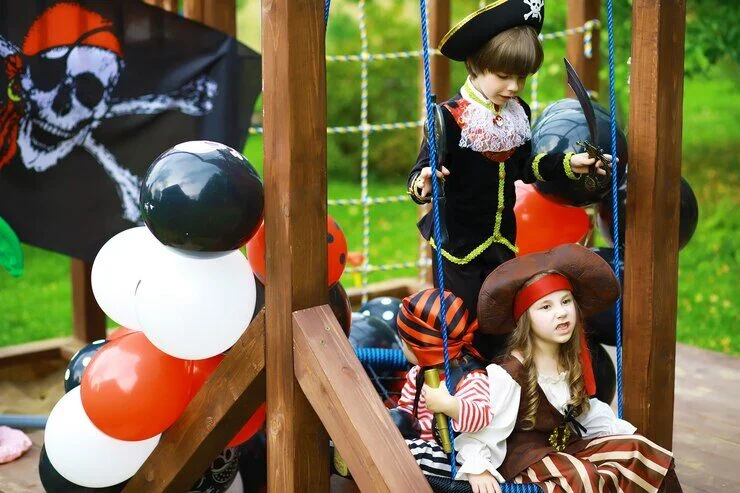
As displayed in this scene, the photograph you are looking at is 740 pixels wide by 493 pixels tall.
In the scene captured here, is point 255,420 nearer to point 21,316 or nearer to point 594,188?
point 594,188

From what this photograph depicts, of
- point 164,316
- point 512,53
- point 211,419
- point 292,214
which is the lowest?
point 211,419

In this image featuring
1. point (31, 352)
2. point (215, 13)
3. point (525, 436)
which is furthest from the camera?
point (31, 352)

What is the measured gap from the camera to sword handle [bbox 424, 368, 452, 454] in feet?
7.54

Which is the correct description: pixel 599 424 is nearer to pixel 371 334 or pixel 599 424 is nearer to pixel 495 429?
pixel 495 429

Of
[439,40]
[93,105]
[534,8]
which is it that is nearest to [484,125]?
[534,8]

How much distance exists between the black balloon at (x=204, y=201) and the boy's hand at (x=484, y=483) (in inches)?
29.9

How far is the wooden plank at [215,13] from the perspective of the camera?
427 centimetres

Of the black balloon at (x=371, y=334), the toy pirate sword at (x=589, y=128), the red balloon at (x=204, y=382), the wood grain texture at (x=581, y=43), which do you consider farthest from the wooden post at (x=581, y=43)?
the red balloon at (x=204, y=382)

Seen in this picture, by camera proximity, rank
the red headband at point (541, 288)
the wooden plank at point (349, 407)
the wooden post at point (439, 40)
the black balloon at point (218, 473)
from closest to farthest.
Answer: the wooden plank at point (349, 407) < the red headband at point (541, 288) < the black balloon at point (218, 473) < the wooden post at point (439, 40)

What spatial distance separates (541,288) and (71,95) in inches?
85.3

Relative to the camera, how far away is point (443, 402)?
2.27 metres

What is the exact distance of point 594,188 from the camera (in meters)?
2.72

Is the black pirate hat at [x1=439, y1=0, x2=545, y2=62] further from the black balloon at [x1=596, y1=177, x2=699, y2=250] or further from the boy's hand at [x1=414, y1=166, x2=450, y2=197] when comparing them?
the black balloon at [x1=596, y1=177, x2=699, y2=250]

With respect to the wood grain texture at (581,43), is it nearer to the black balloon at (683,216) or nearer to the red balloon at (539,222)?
the black balloon at (683,216)
